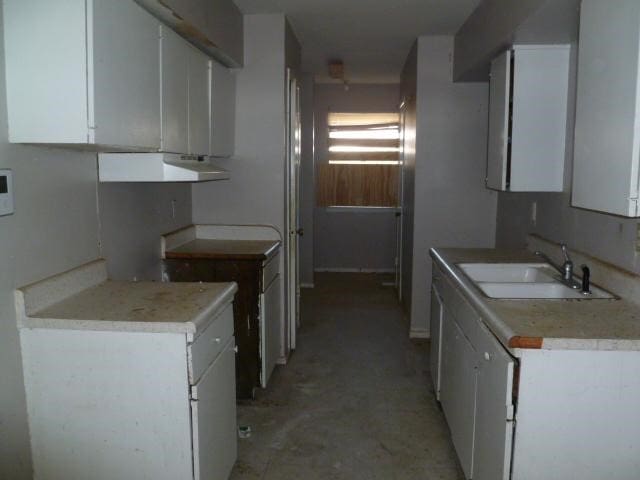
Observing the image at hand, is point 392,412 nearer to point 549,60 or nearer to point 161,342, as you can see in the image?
point 161,342

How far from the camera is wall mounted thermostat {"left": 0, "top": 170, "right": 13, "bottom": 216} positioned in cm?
191

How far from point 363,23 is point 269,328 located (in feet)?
7.61

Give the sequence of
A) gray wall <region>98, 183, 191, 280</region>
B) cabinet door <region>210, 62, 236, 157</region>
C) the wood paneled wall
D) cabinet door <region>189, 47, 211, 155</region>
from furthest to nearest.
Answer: the wood paneled wall, cabinet door <region>210, 62, 236, 157</region>, cabinet door <region>189, 47, 211, 155</region>, gray wall <region>98, 183, 191, 280</region>

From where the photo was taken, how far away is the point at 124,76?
2.13m

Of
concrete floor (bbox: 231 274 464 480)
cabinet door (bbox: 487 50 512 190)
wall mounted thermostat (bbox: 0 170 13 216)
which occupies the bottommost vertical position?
concrete floor (bbox: 231 274 464 480)

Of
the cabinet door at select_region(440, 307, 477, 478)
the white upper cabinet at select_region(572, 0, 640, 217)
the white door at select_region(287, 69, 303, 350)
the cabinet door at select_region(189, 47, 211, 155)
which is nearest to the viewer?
the white upper cabinet at select_region(572, 0, 640, 217)

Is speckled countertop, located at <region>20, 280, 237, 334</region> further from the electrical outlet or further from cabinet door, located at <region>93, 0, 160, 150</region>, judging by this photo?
the electrical outlet

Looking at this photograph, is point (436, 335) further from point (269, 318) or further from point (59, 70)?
point (59, 70)

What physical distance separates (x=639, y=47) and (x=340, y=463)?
7.26 ft

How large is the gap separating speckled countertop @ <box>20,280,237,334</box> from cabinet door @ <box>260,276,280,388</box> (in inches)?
37.0

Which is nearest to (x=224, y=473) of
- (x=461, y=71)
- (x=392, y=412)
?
(x=392, y=412)

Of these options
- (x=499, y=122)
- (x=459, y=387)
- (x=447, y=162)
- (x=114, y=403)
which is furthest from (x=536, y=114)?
(x=114, y=403)

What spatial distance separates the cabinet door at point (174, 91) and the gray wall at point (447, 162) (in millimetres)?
2335

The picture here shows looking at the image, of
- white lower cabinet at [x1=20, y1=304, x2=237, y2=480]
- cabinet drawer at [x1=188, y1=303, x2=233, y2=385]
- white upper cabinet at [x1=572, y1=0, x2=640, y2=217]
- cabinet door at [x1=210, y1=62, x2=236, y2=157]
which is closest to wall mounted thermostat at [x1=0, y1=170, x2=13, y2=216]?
white lower cabinet at [x1=20, y1=304, x2=237, y2=480]
